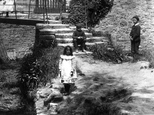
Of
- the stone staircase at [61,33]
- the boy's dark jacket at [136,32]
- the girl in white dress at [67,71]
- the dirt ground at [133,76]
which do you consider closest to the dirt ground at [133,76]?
the dirt ground at [133,76]

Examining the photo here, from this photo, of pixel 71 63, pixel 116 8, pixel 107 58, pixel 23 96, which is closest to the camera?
A: pixel 71 63

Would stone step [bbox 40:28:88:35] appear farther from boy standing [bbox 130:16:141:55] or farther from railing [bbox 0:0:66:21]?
boy standing [bbox 130:16:141:55]

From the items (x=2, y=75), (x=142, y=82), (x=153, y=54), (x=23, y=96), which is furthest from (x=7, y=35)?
(x=142, y=82)

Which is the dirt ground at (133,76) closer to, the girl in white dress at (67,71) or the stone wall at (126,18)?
the girl in white dress at (67,71)

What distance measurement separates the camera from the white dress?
Answer: 8.05 meters

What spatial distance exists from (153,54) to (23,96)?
19.8ft

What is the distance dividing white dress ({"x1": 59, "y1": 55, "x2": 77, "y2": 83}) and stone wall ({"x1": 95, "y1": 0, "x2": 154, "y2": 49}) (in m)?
6.54

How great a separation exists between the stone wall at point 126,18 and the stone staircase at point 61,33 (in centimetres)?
156

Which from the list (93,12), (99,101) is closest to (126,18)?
(93,12)

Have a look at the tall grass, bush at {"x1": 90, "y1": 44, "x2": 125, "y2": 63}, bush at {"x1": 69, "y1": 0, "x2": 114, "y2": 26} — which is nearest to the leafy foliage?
bush at {"x1": 90, "y1": 44, "x2": 125, "y2": 63}

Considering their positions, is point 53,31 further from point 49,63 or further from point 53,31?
point 49,63

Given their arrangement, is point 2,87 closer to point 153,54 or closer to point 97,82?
point 97,82

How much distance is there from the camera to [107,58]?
11664 mm

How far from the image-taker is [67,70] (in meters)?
8.13
